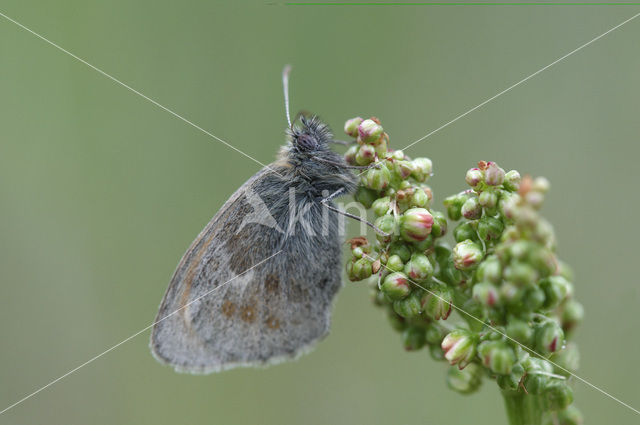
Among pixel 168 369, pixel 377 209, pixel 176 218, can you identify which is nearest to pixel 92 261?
pixel 176 218

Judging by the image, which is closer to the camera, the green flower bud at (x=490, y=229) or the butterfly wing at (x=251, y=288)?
the green flower bud at (x=490, y=229)

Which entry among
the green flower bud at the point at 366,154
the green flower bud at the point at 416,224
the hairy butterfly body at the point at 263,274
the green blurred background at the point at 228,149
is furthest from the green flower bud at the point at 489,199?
the green blurred background at the point at 228,149

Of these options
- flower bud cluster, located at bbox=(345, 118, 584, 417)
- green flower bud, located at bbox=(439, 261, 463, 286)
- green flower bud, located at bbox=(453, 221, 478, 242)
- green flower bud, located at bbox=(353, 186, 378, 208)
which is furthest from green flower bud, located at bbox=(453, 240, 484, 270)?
green flower bud, located at bbox=(353, 186, 378, 208)

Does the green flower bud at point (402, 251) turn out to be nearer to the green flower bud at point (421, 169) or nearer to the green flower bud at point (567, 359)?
the green flower bud at point (421, 169)

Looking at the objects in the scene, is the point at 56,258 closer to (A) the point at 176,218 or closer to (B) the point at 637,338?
(A) the point at 176,218

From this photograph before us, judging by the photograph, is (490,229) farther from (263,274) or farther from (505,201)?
(263,274)

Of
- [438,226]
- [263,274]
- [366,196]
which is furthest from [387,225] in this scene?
[263,274]
